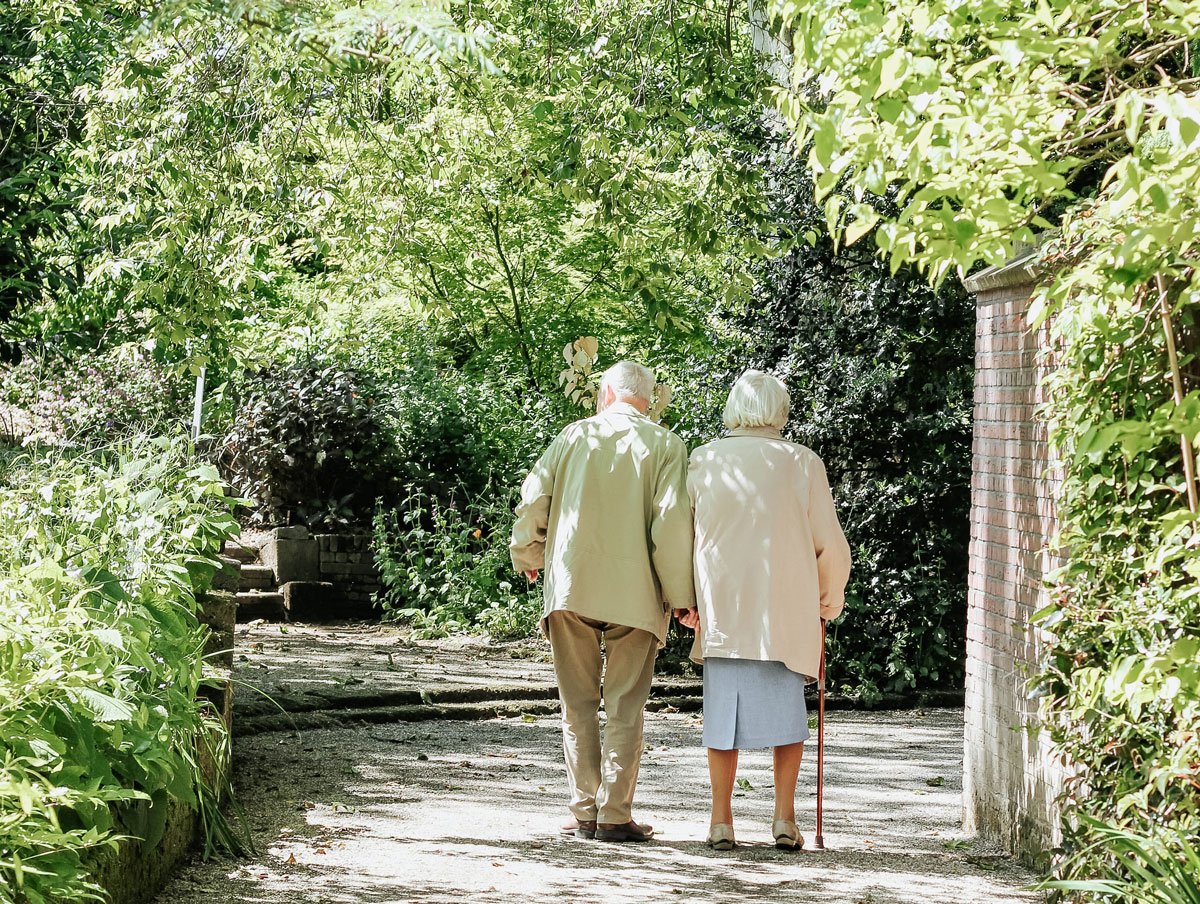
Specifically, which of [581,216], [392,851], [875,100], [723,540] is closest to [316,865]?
[392,851]

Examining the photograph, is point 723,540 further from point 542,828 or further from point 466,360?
point 466,360

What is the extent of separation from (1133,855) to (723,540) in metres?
2.16

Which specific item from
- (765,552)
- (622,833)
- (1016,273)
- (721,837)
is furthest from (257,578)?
(1016,273)

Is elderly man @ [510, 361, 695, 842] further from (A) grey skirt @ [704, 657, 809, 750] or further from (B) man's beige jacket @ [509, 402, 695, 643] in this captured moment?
(A) grey skirt @ [704, 657, 809, 750]

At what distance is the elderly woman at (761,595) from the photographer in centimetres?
576

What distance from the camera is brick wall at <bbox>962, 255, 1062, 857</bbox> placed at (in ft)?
17.6

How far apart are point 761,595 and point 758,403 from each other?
813 millimetres

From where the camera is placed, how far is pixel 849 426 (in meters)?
10.2

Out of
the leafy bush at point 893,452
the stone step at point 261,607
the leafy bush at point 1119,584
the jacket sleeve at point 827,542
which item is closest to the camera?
the leafy bush at point 1119,584

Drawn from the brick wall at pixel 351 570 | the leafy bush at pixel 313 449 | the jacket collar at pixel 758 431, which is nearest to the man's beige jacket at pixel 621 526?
the jacket collar at pixel 758 431

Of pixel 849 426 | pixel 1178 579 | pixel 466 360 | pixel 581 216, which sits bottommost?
pixel 1178 579

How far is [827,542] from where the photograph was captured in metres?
5.90

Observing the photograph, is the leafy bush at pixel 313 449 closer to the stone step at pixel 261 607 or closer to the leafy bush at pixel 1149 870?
the stone step at pixel 261 607

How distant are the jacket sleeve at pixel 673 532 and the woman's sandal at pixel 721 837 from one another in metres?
0.91
